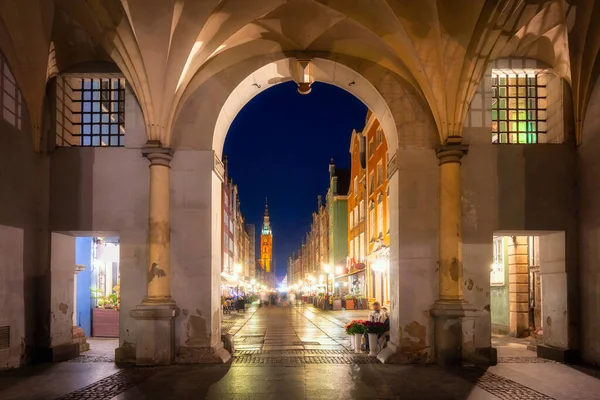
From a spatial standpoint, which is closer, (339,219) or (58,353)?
(58,353)

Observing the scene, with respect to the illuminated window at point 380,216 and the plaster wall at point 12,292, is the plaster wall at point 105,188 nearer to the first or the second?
the plaster wall at point 12,292

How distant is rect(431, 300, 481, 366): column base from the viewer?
13555 millimetres

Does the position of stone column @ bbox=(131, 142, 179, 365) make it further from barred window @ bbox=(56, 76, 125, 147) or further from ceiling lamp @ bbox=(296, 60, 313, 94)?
ceiling lamp @ bbox=(296, 60, 313, 94)

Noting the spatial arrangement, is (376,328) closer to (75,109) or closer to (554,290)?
(554,290)

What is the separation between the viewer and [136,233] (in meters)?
14.3

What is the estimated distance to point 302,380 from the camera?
11.7 m

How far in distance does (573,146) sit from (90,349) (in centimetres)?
1417

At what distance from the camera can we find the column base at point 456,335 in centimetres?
1355

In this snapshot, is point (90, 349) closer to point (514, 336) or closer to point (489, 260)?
point (489, 260)

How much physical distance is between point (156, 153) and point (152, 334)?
4185mm

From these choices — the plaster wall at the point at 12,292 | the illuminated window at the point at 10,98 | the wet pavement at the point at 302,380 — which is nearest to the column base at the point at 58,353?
the wet pavement at the point at 302,380

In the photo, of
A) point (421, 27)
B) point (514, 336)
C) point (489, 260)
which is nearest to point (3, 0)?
point (421, 27)

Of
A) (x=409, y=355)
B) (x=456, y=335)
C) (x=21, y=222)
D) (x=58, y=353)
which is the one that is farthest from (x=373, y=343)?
(x=21, y=222)

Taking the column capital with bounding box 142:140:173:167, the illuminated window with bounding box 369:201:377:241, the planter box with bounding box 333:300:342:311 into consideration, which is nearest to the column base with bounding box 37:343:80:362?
the column capital with bounding box 142:140:173:167
